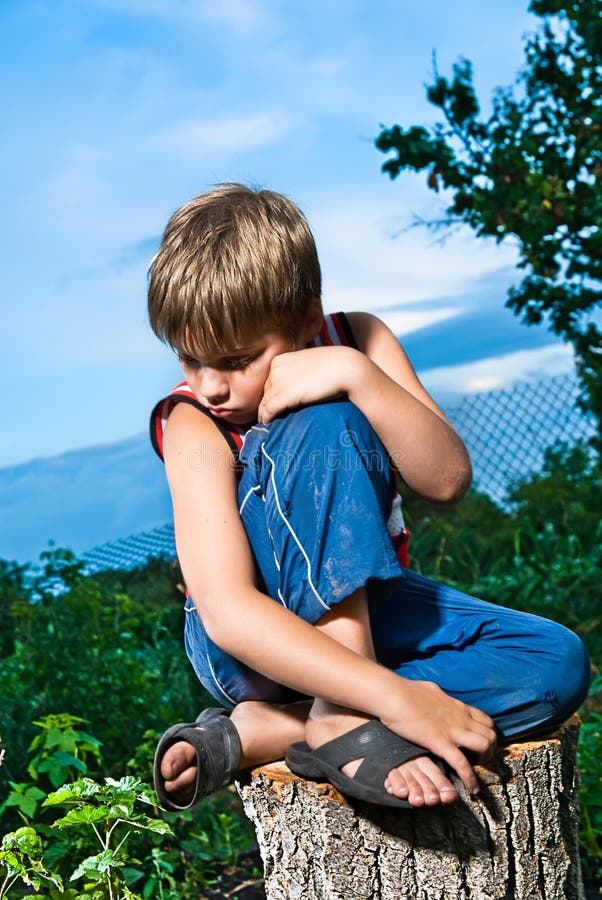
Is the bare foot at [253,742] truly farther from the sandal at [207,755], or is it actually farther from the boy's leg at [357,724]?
the boy's leg at [357,724]

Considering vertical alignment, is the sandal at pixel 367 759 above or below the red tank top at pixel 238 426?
below

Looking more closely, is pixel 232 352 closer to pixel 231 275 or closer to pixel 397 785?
pixel 231 275

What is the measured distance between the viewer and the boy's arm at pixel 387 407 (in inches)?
83.2

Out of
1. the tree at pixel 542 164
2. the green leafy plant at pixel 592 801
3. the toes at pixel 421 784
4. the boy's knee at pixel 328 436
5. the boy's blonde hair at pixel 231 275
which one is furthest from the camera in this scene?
the tree at pixel 542 164

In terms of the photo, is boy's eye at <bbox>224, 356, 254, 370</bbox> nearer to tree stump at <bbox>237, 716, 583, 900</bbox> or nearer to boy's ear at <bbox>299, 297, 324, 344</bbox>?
boy's ear at <bbox>299, 297, 324, 344</bbox>

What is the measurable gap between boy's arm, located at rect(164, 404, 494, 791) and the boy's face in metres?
0.10

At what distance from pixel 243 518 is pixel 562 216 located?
400cm

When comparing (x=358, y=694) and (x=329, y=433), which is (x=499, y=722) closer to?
(x=358, y=694)

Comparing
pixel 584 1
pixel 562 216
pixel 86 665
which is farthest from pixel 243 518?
pixel 584 1

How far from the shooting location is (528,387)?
804 cm

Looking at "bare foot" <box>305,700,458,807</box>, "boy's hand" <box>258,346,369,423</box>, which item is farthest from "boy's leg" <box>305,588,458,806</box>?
"boy's hand" <box>258,346,369,423</box>

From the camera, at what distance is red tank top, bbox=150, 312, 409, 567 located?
2283 millimetres

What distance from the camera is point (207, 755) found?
222cm

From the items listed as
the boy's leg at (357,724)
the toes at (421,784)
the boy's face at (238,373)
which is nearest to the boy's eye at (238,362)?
the boy's face at (238,373)
